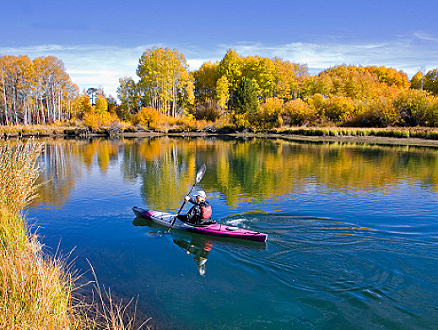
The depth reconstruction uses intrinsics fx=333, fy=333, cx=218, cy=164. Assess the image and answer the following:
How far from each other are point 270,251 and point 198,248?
2069mm

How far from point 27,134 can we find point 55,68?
1437 cm

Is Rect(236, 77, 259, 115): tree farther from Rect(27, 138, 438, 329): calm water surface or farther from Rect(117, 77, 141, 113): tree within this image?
Rect(27, 138, 438, 329): calm water surface

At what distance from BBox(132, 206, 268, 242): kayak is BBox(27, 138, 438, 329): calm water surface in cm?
22

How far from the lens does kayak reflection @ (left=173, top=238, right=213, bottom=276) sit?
8648mm

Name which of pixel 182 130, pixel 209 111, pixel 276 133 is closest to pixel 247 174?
pixel 276 133

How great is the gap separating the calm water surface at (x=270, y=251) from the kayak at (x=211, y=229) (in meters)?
0.22

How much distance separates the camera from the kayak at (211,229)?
9.10 metres

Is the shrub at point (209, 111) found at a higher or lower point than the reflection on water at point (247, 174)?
higher

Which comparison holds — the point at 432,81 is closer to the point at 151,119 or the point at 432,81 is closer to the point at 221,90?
the point at 221,90

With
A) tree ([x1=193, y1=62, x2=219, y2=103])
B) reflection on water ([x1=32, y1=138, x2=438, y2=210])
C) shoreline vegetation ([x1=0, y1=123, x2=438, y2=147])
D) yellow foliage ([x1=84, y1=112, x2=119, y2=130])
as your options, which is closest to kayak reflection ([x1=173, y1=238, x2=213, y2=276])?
reflection on water ([x1=32, y1=138, x2=438, y2=210])

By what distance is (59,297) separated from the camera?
4605 millimetres

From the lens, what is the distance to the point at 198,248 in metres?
9.47

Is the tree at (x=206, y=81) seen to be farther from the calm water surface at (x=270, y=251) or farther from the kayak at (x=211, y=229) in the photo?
the kayak at (x=211, y=229)

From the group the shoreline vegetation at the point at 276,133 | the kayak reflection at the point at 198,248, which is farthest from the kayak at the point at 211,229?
the shoreline vegetation at the point at 276,133
